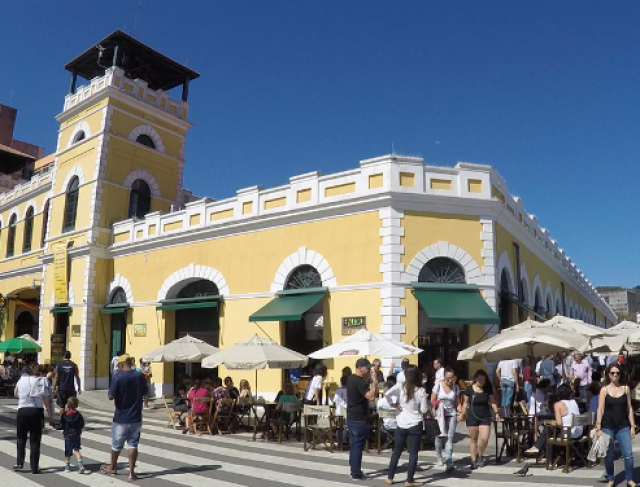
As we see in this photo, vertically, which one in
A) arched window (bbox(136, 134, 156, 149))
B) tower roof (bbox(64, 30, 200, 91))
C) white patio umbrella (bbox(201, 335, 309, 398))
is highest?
tower roof (bbox(64, 30, 200, 91))

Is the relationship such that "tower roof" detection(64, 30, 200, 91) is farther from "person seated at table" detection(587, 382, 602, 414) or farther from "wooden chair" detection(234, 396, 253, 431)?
"person seated at table" detection(587, 382, 602, 414)

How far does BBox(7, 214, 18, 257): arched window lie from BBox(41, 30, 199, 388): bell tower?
747 cm

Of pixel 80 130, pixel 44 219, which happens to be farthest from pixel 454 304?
pixel 44 219

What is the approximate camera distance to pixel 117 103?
78.7 feet

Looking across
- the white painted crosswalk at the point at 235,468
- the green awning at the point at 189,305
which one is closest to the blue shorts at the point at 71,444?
the white painted crosswalk at the point at 235,468

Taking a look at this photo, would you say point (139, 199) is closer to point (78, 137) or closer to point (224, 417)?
point (78, 137)

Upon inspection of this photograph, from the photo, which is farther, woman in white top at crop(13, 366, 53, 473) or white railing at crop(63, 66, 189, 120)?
white railing at crop(63, 66, 189, 120)

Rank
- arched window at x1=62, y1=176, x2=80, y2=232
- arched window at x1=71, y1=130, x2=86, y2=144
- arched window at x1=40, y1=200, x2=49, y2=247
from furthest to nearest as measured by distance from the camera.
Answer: arched window at x1=40, y1=200, x2=49, y2=247 → arched window at x1=71, y1=130, x2=86, y2=144 → arched window at x1=62, y1=176, x2=80, y2=232

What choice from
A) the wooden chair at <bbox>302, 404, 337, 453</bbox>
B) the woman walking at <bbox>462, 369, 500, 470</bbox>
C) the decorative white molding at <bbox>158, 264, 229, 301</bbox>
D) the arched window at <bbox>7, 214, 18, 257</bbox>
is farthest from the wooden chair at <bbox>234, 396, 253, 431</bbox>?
the arched window at <bbox>7, 214, 18, 257</bbox>

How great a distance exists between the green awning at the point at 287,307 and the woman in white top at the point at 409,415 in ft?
25.9

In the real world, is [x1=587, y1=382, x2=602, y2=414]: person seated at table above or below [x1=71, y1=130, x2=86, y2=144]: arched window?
below

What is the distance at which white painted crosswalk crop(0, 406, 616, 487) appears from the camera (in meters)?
8.05

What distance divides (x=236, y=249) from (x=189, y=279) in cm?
266

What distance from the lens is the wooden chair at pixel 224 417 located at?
1336 cm
